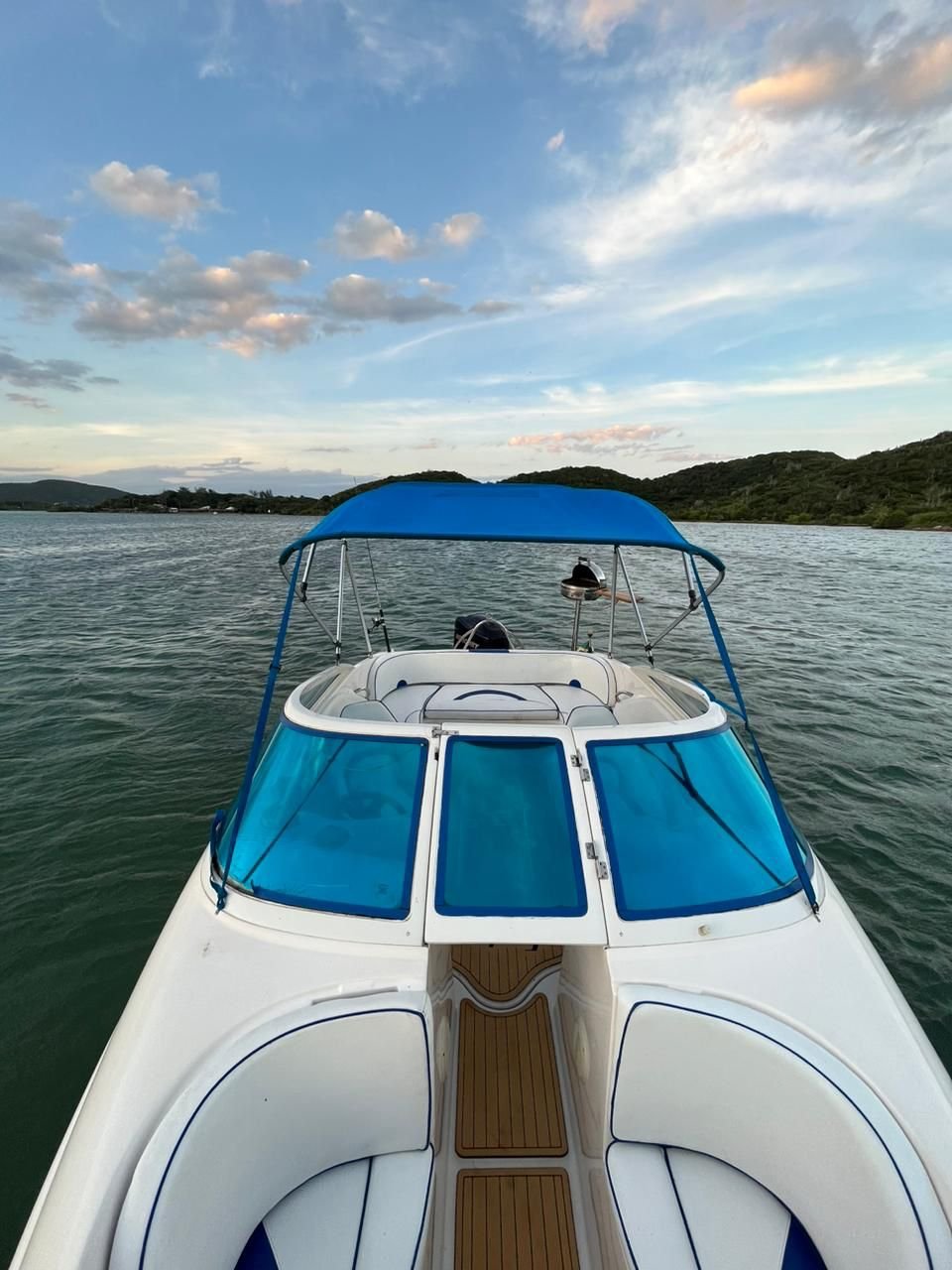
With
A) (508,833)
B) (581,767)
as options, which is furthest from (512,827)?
(581,767)

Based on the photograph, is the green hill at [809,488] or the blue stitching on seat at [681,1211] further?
the green hill at [809,488]

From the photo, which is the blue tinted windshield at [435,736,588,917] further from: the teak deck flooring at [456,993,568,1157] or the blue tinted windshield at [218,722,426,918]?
the teak deck flooring at [456,993,568,1157]

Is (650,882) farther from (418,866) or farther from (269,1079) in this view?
(269,1079)

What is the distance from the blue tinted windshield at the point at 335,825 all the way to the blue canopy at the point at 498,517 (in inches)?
49.5

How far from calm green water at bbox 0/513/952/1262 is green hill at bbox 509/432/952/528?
42.4 meters

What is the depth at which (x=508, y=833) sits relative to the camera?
104 inches

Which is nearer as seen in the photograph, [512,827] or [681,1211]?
[681,1211]

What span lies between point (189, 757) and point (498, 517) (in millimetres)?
5424

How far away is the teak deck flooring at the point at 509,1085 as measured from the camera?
2752 mm

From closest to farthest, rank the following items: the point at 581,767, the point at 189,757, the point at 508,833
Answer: the point at 508,833
the point at 581,767
the point at 189,757

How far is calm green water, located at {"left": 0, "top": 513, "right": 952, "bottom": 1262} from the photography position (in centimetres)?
382

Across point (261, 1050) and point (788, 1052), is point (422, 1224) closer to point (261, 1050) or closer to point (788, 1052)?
point (261, 1050)

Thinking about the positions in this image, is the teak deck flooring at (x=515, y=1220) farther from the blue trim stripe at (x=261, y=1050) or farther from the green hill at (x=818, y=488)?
the green hill at (x=818, y=488)

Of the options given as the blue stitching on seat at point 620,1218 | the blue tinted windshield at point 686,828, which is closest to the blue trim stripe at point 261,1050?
the blue stitching on seat at point 620,1218
